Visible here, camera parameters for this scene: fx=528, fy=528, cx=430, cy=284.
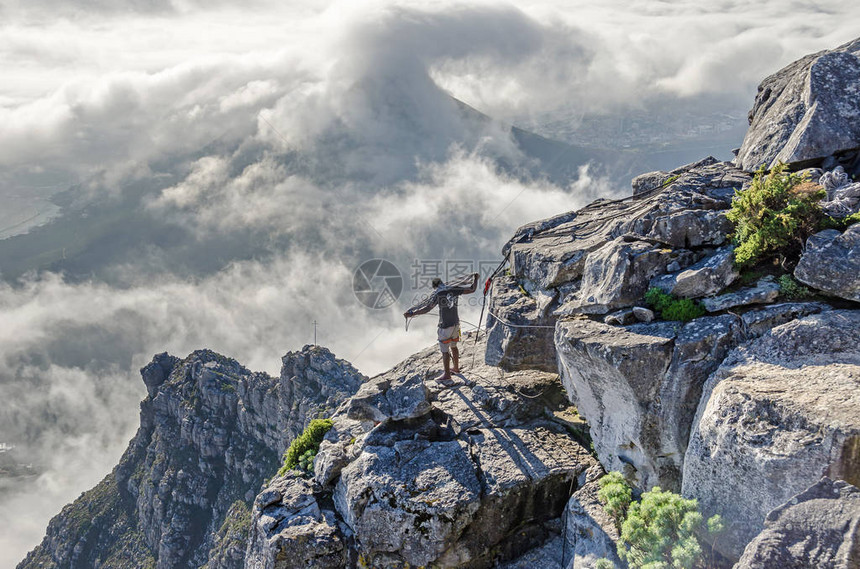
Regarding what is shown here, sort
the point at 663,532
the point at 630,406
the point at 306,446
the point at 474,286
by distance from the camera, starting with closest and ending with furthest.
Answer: the point at 663,532 → the point at 630,406 → the point at 474,286 → the point at 306,446

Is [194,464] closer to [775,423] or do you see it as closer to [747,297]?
[747,297]

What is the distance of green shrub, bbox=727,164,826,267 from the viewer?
14.5 metres

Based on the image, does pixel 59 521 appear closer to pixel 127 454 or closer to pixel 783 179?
pixel 127 454

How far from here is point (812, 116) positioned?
1920 cm

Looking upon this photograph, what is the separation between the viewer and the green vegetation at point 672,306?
15.4 metres

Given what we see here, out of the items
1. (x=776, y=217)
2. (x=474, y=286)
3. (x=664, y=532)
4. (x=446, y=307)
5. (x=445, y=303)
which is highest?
(x=776, y=217)

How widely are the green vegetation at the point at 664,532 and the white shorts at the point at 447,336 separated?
11042 millimetres

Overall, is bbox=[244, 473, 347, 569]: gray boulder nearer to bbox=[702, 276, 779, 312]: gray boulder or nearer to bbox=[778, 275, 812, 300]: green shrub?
bbox=[702, 276, 779, 312]: gray boulder

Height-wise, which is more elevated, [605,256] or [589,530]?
[605,256]

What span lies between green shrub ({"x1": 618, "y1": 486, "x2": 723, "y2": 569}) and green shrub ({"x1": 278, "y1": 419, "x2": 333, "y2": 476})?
14.0 meters

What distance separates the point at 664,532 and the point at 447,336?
1231 centimetres

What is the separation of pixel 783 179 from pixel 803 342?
16.7ft

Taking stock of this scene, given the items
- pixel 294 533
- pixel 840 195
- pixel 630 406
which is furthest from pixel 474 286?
pixel 840 195

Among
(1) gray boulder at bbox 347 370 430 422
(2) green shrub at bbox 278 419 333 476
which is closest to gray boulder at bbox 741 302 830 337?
(1) gray boulder at bbox 347 370 430 422
